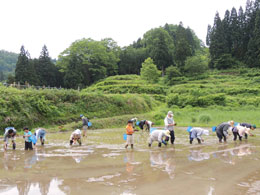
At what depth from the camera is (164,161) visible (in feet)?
26.1

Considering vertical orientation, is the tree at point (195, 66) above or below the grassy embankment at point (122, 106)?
above

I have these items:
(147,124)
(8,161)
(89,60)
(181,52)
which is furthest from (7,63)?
(8,161)

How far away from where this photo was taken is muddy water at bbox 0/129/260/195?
5221 millimetres

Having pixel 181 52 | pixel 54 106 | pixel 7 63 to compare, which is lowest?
pixel 54 106

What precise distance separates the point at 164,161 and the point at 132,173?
181 centimetres

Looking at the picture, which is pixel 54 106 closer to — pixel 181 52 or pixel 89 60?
pixel 181 52

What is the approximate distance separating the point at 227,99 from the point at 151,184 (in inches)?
1185

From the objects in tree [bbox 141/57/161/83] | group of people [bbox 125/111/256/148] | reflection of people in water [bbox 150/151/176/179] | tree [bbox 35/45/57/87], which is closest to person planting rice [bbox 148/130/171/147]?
group of people [bbox 125/111/256/148]

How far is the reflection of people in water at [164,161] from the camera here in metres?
6.85

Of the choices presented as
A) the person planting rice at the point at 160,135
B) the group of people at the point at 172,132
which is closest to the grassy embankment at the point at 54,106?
the group of people at the point at 172,132

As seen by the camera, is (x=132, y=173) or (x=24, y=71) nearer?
(x=132, y=173)

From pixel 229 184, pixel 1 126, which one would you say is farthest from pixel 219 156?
pixel 1 126

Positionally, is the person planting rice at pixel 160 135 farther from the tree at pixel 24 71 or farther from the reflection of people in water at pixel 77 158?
the tree at pixel 24 71

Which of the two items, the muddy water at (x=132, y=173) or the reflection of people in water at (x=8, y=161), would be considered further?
the reflection of people in water at (x=8, y=161)
